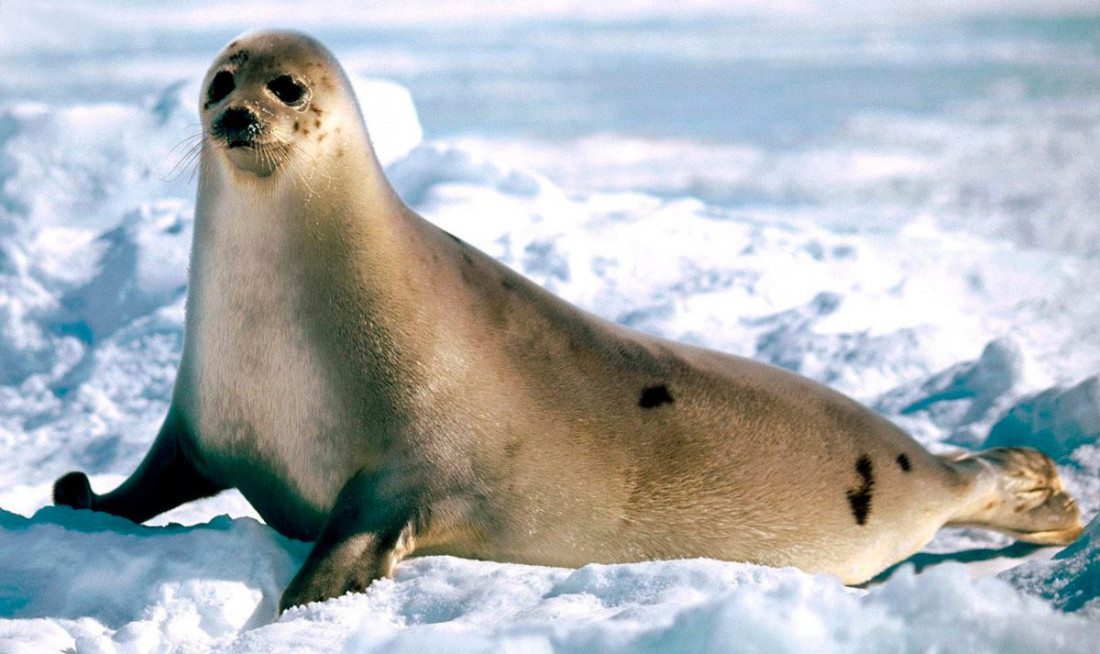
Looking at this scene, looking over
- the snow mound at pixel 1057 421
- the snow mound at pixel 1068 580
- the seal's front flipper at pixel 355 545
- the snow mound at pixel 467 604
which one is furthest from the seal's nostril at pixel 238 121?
the snow mound at pixel 1057 421

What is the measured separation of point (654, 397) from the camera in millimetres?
3926

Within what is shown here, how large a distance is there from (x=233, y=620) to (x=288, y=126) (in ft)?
4.09

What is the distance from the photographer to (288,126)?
3494 millimetres

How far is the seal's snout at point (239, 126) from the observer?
341 centimetres

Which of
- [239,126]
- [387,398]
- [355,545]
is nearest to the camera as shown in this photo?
[355,545]

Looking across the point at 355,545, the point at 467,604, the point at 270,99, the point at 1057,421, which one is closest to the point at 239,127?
the point at 270,99

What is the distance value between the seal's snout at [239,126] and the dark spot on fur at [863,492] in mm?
2108

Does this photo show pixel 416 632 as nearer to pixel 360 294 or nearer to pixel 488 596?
pixel 488 596

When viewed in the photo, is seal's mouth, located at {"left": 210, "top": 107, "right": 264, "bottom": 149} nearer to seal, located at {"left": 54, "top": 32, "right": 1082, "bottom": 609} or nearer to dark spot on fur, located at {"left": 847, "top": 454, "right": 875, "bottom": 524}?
seal, located at {"left": 54, "top": 32, "right": 1082, "bottom": 609}

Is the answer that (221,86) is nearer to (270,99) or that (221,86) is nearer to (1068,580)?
(270,99)

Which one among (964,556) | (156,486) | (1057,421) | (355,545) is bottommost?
(964,556)

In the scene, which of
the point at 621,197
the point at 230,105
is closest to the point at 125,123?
the point at 621,197

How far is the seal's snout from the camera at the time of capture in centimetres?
341

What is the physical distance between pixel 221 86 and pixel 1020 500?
301cm
